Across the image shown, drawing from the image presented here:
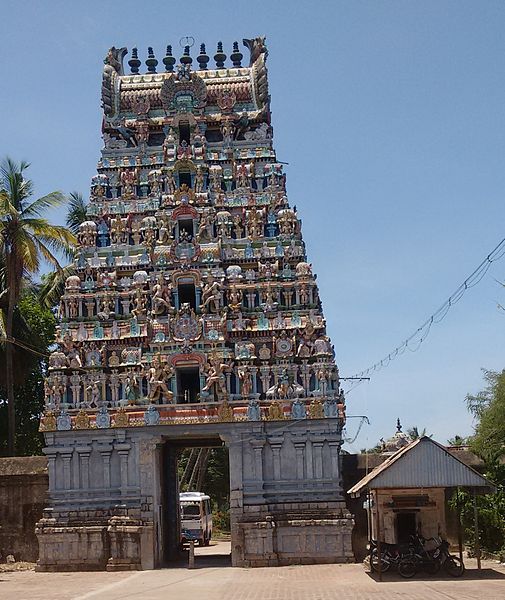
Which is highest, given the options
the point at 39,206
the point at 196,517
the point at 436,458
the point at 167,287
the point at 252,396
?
the point at 39,206

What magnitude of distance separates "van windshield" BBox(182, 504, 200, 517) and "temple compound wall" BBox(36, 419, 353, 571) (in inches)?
568

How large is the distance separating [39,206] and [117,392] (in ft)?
39.1

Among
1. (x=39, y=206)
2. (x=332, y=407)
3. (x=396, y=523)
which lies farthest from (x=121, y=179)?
(x=396, y=523)

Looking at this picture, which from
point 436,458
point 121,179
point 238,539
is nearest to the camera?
point 436,458

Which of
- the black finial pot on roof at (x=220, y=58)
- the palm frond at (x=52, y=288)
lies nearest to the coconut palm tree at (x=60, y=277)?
the palm frond at (x=52, y=288)

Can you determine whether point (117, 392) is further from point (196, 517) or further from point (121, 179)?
point (196, 517)

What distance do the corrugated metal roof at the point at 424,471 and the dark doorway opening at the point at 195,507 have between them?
10.4 meters

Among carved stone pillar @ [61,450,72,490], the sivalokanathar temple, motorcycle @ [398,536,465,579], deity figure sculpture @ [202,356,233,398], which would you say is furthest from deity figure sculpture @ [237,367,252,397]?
motorcycle @ [398,536,465,579]

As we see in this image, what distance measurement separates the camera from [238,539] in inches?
1245

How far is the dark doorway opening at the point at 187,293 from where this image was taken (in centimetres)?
3522

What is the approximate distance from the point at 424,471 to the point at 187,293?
1350 cm

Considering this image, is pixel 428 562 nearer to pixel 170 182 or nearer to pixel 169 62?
pixel 170 182

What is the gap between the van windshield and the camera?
47.3 m

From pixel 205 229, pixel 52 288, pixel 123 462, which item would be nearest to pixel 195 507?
pixel 52 288
